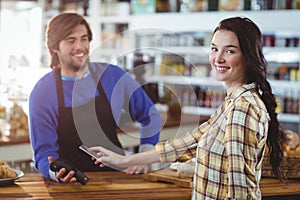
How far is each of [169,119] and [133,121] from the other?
6.46 feet

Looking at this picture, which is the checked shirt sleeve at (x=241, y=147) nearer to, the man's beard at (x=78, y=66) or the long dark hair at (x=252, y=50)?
the long dark hair at (x=252, y=50)

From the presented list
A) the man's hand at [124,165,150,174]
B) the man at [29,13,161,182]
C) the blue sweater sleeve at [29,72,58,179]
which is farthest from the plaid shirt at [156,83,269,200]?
the blue sweater sleeve at [29,72,58,179]

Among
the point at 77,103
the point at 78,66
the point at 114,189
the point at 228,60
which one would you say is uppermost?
the point at 228,60

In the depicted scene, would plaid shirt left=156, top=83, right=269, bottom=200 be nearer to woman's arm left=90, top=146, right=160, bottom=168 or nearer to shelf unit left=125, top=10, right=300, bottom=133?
woman's arm left=90, top=146, right=160, bottom=168

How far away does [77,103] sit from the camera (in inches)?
104

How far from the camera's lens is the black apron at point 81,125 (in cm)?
260

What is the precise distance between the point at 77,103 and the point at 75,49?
0.23 meters

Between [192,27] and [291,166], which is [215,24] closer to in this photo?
[192,27]

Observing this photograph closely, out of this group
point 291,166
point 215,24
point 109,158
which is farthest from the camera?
point 215,24

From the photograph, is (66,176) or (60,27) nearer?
(66,176)

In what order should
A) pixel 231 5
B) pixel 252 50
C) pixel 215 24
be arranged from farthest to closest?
pixel 215 24, pixel 231 5, pixel 252 50

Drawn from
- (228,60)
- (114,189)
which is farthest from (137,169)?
(228,60)

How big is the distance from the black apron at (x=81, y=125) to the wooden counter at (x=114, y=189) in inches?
6.3

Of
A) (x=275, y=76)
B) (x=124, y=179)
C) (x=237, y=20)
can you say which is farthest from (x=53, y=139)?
(x=275, y=76)
